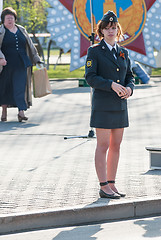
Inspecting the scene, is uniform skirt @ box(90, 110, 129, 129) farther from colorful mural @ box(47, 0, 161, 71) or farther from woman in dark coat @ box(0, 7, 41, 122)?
colorful mural @ box(47, 0, 161, 71)

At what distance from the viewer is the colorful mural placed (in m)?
15.9

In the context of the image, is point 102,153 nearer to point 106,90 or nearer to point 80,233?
point 106,90

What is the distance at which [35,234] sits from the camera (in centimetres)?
527

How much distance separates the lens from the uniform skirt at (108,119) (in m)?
5.96

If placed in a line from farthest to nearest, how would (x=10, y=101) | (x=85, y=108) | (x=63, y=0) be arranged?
(x=63, y=0), (x=85, y=108), (x=10, y=101)

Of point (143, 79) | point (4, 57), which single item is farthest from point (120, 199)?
point (143, 79)

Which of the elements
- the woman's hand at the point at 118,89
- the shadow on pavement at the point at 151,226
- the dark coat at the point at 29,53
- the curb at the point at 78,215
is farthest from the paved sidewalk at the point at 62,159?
the woman's hand at the point at 118,89

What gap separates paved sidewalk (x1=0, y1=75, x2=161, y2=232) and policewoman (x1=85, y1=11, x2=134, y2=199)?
1.34 ft

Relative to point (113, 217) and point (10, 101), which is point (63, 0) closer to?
point (10, 101)

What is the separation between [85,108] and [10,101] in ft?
7.28

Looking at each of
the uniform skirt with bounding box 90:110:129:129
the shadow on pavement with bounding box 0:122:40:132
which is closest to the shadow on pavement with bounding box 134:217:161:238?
the uniform skirt with bounding box 90:110:129:129

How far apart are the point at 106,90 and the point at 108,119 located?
289mm

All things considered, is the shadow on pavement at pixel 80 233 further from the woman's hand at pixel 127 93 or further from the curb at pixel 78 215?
the woman's hand at pixel 127 93

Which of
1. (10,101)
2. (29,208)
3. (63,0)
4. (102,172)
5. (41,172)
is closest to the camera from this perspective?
(29,208)
